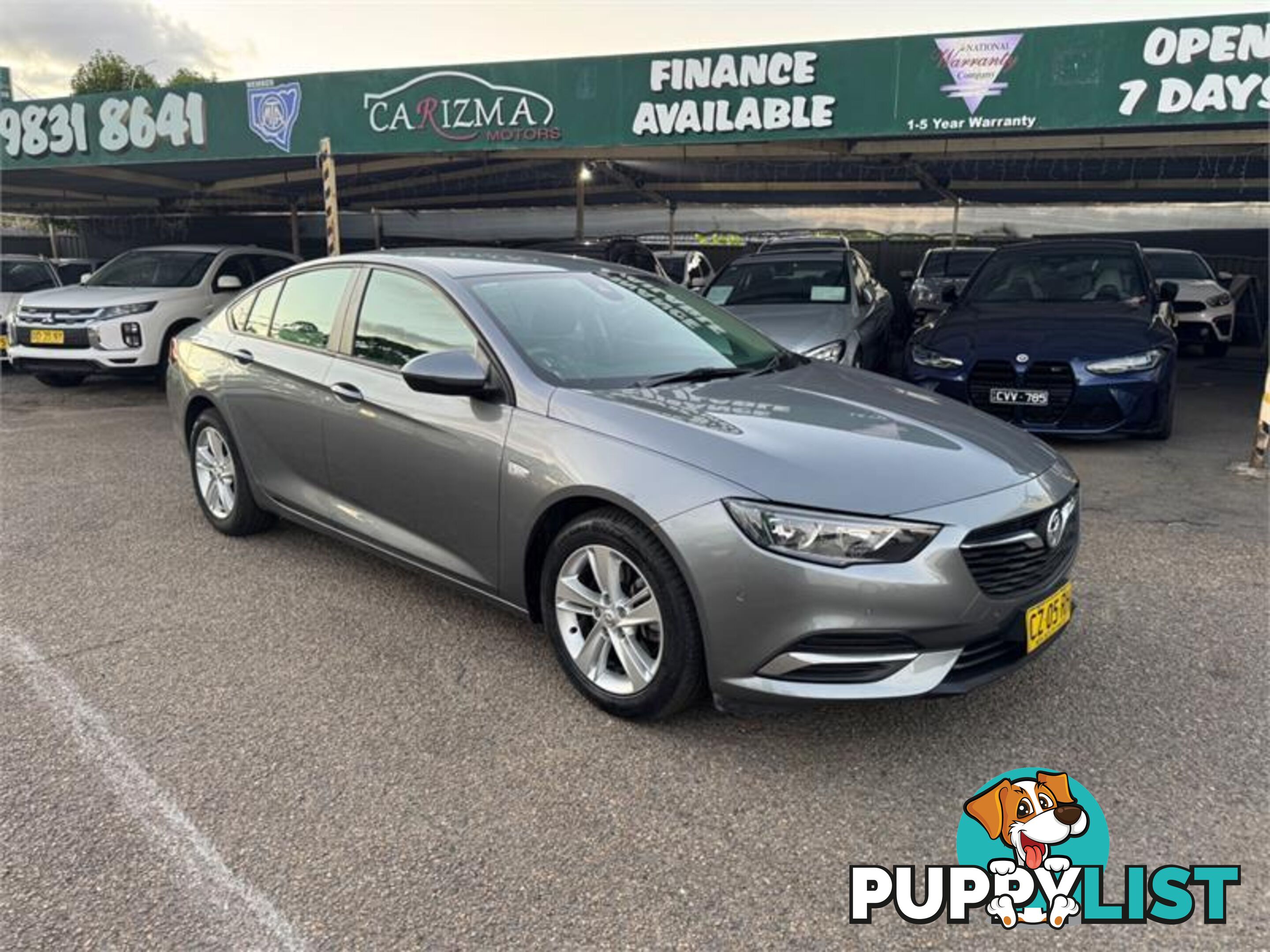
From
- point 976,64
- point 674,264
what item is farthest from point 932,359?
point 674,264

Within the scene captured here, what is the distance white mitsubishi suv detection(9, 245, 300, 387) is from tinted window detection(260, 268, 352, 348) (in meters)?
5.18

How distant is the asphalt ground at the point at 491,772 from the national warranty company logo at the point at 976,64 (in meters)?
5.10

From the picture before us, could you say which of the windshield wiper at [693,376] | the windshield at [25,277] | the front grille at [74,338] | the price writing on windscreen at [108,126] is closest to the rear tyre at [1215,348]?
the windshield wiper at [693,376]

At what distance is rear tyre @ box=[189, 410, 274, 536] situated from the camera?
4.74 m

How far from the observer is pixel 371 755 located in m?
2.84

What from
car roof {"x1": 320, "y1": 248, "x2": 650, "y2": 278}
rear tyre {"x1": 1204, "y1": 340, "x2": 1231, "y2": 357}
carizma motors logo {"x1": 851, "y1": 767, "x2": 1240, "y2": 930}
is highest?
car roof {"x1": 320, "y1": 248, "x2": 650, "y2": 278}

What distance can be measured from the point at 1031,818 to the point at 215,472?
431 cm

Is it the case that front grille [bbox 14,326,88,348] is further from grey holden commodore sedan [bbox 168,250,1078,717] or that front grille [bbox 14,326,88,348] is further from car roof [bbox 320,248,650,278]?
car roof [bbox 320,248,650,278]

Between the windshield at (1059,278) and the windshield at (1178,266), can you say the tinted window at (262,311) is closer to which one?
the windshield at (1059,278)

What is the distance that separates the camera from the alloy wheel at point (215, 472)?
4.83m

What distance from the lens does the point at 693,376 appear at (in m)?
3.51

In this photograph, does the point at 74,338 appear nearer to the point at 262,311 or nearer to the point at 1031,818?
the point at 262,311

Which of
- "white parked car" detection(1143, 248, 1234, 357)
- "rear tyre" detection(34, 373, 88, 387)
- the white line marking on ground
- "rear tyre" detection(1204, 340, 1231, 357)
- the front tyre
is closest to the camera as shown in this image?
the white line marking on ground

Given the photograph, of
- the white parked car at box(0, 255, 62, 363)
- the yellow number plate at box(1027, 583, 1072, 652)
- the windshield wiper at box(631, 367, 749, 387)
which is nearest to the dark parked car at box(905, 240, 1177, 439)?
the windshield wiper at box(631, 367, 749, 387)
